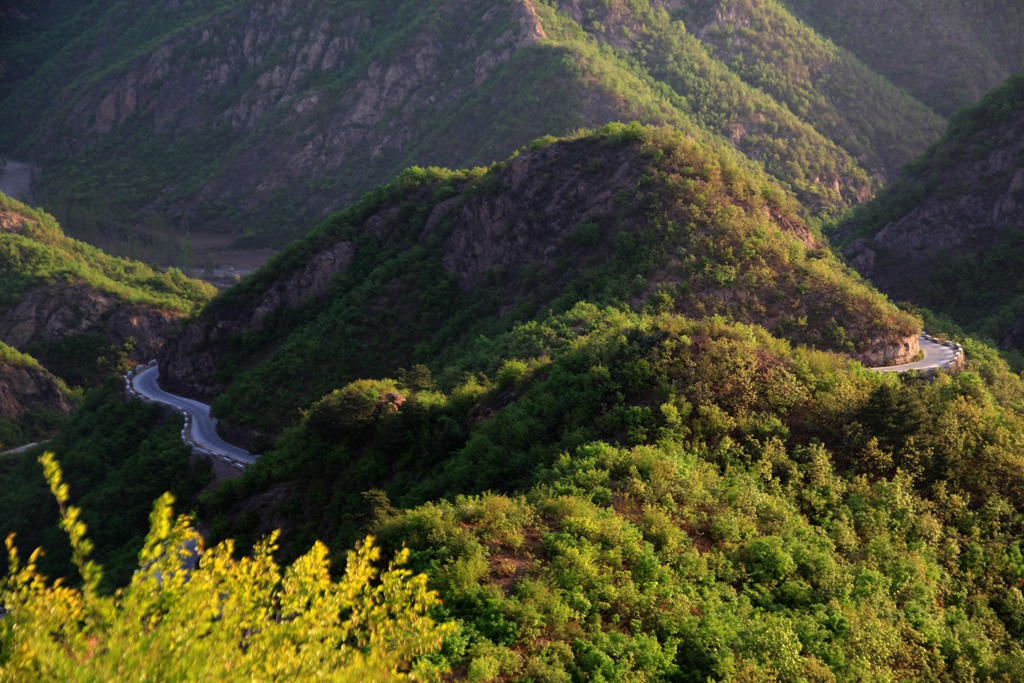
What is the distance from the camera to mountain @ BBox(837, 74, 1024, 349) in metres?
73.2

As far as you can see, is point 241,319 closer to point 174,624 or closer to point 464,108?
point 174,624

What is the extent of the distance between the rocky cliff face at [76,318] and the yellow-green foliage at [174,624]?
96225 mm

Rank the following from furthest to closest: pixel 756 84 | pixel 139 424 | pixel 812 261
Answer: pixel 756 84 → pixel 139 424 → pixel 812 261

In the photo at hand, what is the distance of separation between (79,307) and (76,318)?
178cm

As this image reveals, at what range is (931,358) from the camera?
158 ft

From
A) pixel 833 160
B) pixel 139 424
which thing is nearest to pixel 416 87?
pixel 833 160

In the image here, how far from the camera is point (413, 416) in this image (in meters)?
34.6

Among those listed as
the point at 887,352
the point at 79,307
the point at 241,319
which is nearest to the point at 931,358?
the point at 887,352

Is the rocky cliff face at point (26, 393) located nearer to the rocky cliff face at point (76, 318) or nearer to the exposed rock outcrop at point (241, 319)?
the rocky cliff face at point (76, 318)

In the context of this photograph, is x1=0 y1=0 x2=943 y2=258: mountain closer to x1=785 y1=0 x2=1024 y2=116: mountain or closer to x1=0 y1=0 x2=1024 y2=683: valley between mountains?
x1=0 y1=0 x2=1024 y2=683: valley between mountains

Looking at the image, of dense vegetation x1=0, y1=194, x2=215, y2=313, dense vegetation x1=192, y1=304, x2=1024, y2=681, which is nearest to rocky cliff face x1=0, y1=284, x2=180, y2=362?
dense vegetation x1=0, y1=194, x2=215, y2=313

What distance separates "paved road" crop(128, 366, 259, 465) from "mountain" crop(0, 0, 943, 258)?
7057 centimetres

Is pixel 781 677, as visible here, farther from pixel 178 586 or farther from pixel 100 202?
pixel 100 202

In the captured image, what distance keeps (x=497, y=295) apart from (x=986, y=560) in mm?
36240
